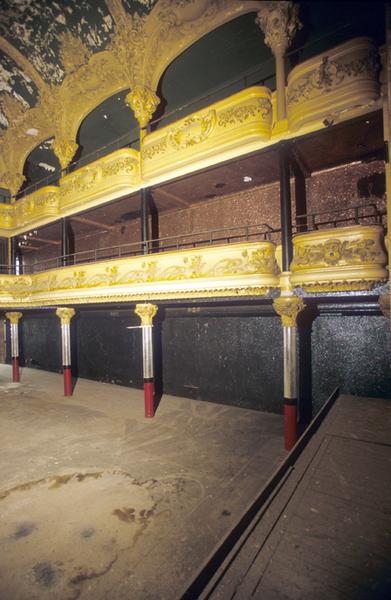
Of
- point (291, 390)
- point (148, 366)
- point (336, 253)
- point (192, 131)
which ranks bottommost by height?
point (291, 390)

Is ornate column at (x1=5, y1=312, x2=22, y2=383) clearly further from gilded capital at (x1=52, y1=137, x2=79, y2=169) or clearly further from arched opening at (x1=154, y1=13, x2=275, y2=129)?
arched opening at (x1=154, y1=13, x2=275, y2=129)

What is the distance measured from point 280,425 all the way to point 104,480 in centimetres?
481

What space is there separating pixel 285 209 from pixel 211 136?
2813 millimetres

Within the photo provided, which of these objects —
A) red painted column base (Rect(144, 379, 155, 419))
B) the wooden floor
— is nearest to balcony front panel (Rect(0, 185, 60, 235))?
red painted column base (Rect(144, 379, 155, 419))

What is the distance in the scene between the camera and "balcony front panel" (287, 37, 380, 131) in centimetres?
570

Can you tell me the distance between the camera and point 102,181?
997 centimetres

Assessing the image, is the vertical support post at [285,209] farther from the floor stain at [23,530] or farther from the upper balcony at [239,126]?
the floor stain at [23,530]

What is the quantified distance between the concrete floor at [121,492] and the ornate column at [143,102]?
887 centimetres

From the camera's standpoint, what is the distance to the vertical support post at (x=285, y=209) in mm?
6820

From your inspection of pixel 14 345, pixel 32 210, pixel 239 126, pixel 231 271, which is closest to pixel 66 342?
pixel 14 345

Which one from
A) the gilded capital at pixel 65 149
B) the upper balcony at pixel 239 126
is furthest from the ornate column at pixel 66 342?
the gilded capital at pixel 65 149

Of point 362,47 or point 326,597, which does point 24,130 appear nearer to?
point 362,47

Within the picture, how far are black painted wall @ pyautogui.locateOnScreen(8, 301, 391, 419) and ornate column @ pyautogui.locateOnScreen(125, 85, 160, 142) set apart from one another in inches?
245

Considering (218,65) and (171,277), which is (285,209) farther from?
(218,65)
